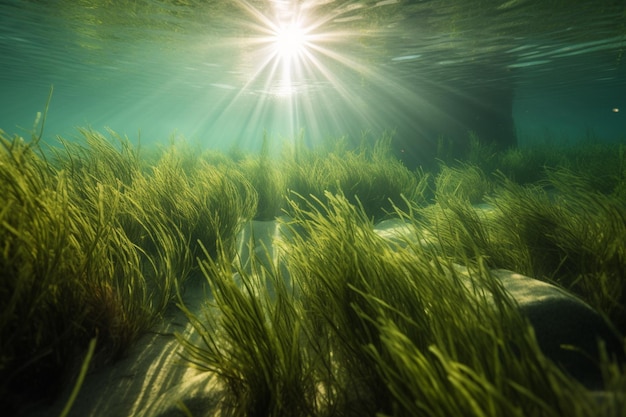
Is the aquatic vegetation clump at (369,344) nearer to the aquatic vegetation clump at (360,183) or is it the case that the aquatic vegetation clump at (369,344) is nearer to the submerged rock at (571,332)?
the submerged rock at (571,332)

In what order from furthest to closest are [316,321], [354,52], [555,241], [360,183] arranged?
[354,52] → [360,183] → [555,241] → [316,321]

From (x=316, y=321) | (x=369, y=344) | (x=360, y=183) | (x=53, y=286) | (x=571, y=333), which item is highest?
(x=360, y=183)

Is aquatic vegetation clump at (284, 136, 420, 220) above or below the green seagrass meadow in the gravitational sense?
above

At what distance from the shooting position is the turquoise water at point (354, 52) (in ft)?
26.5

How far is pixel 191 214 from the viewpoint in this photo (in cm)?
314

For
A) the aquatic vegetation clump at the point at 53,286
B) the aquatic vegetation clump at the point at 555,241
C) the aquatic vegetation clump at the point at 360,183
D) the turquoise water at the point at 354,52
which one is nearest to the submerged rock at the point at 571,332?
the aquatic vegetation clump at the point at 555,241

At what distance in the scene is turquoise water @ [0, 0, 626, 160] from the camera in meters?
8.07

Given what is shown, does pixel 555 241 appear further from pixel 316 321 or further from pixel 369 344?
pixel 369 344

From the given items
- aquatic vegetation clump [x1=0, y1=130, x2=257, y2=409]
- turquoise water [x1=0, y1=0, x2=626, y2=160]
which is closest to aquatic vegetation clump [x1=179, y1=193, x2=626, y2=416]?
aquatic vegetation clump [x1=0, y1=130, x2=257, y2=409]

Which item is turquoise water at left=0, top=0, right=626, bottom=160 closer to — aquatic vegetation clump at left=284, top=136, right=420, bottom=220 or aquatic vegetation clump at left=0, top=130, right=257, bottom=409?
aquatic vegetation clump at left=284, top=136, right=420, bottom=220

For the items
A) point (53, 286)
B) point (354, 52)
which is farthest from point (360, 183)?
point (354, 52)

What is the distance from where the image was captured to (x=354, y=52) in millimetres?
11742

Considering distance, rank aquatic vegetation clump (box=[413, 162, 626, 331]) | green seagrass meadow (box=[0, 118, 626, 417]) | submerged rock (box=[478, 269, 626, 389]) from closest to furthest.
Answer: green seagrass meadow (box=[0, 118, 626, 417]), submerged rock (box=[478, 269, 626, 389]), aquatic vegetation clump (box=[413, 162, 626, 331])

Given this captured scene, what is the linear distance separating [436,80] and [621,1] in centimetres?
905
